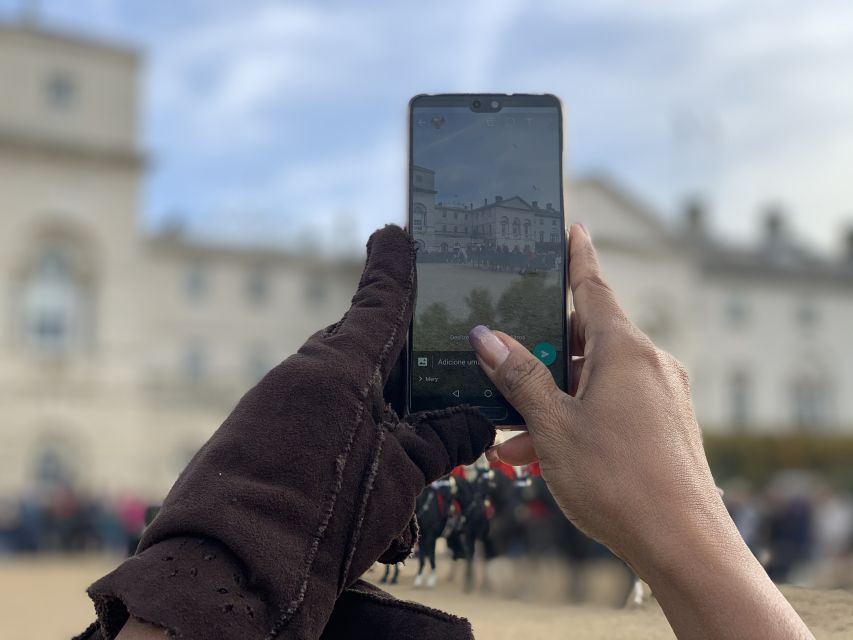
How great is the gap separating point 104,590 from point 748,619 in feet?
2.07

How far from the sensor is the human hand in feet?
3.51

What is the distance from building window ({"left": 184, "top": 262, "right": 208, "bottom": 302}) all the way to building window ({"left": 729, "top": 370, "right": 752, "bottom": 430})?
20.4 metres

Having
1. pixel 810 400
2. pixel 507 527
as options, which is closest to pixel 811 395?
pixel 810 400

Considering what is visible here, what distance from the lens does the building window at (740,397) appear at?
39.3 metres

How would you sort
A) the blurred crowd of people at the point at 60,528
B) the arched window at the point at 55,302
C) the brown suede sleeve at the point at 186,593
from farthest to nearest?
the arched window at the point at 55,302 → the blurred crowd of people at the point at 60,528 → the brown suede sleeve at the point at 186,593

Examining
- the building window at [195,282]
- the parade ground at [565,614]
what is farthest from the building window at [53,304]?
the parade ground at [565,614]

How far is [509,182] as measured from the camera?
139cm

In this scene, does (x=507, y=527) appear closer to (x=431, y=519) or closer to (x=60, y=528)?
(x=431, y=519)

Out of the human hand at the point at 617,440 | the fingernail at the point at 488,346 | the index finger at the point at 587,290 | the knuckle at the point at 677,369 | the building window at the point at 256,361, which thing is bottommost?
the building window at the point at 256,361

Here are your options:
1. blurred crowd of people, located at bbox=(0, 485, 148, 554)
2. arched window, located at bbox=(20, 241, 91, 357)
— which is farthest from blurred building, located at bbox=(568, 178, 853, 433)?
blurred crowd of people, located at bbox=(0, 485, 148, 554)

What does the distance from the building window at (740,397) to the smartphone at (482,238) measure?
39.6 meters

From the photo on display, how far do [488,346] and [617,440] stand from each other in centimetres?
22

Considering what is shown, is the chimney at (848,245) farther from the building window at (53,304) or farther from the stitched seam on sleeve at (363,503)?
the stitched seam on sleeve at (363,503)

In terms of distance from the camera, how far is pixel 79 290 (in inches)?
1150
